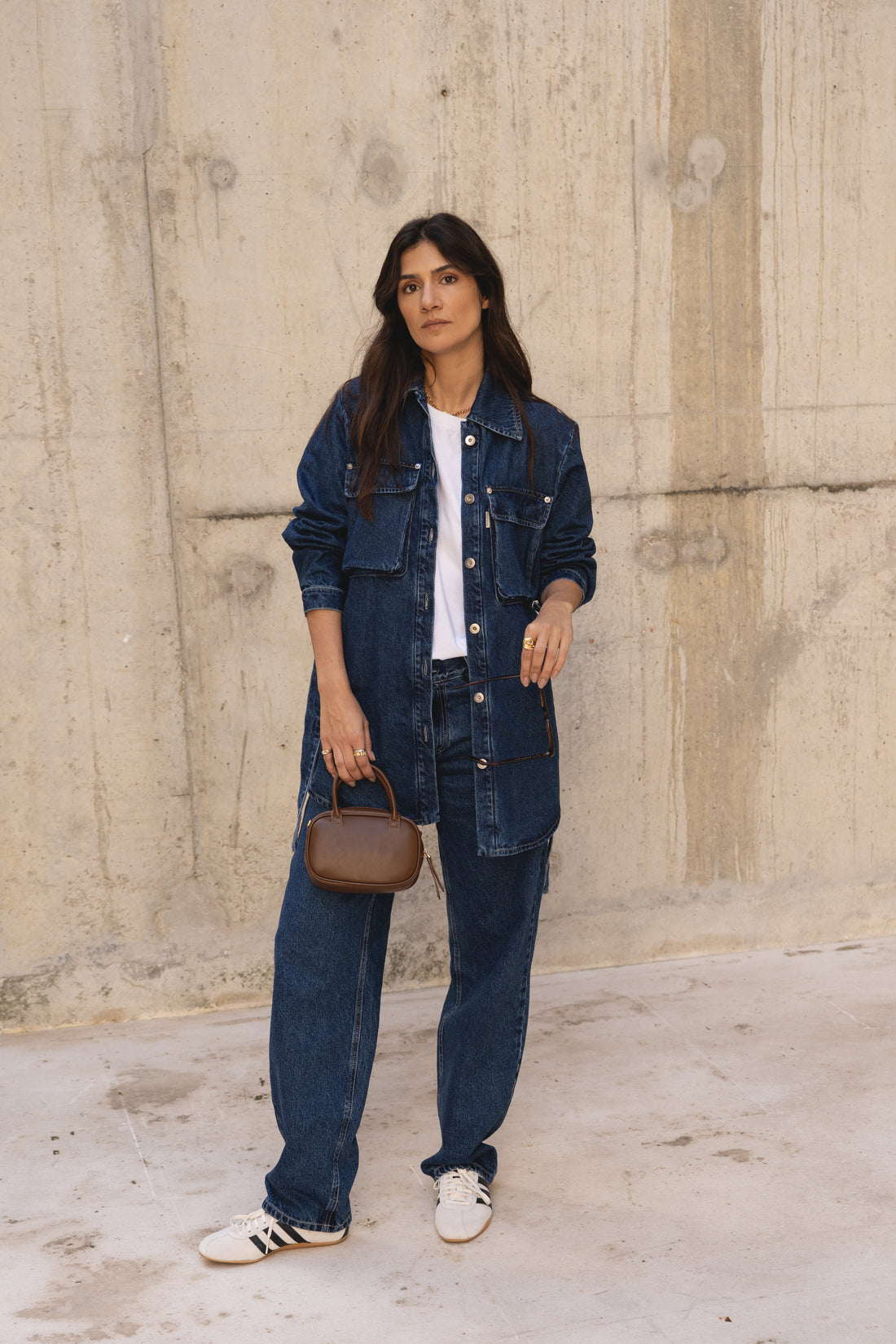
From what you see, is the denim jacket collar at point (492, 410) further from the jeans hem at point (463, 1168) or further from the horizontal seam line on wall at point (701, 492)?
the jeans hem at point (463, 1168)

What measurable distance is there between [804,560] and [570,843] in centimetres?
111

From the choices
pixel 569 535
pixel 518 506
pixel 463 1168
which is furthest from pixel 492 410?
pixel 463 1168

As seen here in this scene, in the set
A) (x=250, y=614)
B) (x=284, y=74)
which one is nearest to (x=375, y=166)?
(x=284, y=74)

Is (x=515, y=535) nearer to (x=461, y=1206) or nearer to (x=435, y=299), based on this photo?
(x=435, y=299)

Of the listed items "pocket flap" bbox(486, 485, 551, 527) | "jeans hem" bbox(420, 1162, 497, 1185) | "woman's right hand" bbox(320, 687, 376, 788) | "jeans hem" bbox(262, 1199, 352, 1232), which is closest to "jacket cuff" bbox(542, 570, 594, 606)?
"pocket flap" bbox(486, 485, 551, 527)

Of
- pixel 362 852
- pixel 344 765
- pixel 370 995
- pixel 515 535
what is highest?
pixel 515 535

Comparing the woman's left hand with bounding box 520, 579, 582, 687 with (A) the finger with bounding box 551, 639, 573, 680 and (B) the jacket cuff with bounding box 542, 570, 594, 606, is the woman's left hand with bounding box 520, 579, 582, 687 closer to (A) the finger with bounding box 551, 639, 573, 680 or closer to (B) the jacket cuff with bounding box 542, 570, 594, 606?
(A) the finger with bounding box 551, 639, 573, 680

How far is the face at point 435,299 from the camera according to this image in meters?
2.22

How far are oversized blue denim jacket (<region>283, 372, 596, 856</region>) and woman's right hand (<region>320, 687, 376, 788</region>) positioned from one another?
5cm

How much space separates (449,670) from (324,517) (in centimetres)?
37

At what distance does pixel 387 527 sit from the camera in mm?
2252

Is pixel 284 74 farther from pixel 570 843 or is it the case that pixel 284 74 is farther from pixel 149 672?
pixel 570 843

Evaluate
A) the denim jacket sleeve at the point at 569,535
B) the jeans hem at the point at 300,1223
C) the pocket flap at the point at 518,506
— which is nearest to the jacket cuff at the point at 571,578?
the denim jacket sleeve at the point at 569,535

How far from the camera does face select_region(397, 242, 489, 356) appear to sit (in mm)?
2223
